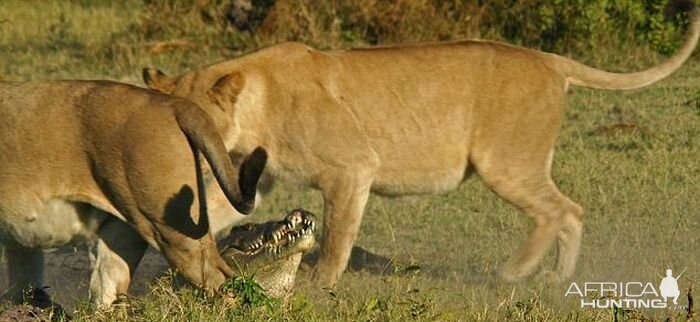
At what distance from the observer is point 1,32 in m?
13.8

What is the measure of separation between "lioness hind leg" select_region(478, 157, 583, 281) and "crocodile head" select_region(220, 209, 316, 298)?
4.21 ft

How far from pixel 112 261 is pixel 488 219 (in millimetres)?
2914

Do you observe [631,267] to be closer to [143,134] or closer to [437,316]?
[437,316]

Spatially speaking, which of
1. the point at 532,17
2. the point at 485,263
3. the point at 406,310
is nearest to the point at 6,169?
the point at 406,310

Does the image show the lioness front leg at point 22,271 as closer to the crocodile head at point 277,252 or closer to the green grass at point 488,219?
the green grass at point 488,219

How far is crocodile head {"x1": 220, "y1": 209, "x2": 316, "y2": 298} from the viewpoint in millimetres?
6004

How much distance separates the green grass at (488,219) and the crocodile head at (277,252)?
0.63 feet

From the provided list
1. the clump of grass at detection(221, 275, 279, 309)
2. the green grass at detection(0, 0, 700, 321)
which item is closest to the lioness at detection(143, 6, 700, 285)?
the green grass at detection(0, 0, 700, 321)

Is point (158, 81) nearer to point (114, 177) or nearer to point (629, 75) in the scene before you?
point (114, 177)

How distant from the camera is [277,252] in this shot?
6020mm

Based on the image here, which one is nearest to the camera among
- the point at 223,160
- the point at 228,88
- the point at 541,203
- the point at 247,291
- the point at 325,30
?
the point at 247,291

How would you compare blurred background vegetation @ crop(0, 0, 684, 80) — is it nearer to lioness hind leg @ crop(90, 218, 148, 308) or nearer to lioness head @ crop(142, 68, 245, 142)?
lioness head @ crop(142, 68, 245, 142)

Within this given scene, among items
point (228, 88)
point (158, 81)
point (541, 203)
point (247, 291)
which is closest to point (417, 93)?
point (541, 203)

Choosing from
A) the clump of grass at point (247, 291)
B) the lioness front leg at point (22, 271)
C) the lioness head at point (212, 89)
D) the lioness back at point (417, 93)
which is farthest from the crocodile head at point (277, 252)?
the lioness back at point (417, 93)
